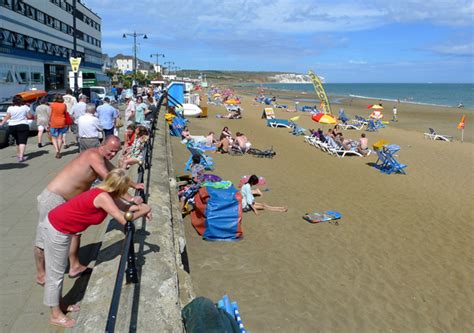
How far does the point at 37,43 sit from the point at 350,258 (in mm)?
37118

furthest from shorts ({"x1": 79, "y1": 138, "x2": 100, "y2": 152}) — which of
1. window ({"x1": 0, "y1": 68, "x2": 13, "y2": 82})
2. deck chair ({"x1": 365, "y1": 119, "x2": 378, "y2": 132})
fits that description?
window ({"x1": 0, "y1": 68, "x2": 13, "y2": 82})

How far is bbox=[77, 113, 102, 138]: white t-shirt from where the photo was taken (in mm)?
7117

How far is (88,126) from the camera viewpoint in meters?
7.14

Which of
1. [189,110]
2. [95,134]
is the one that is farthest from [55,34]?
[95,134]

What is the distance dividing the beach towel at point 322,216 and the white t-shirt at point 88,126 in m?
4.29

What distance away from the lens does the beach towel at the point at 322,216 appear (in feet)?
26.3

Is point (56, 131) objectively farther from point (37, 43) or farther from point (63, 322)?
point (37, 43)

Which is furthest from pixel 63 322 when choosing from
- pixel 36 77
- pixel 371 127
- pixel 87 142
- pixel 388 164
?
pixel 36 77

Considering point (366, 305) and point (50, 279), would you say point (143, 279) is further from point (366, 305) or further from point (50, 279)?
point (366, 305)

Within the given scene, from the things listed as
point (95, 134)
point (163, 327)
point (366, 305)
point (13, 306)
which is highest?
point (95, 134)

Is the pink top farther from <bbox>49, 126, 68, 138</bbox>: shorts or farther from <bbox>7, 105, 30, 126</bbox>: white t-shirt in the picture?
<bbox>49, 126, 68, 138</bbox>: shorts

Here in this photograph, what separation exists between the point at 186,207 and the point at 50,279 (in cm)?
454

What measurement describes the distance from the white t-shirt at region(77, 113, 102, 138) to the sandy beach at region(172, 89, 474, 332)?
2287mm

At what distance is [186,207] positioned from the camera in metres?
7.81
